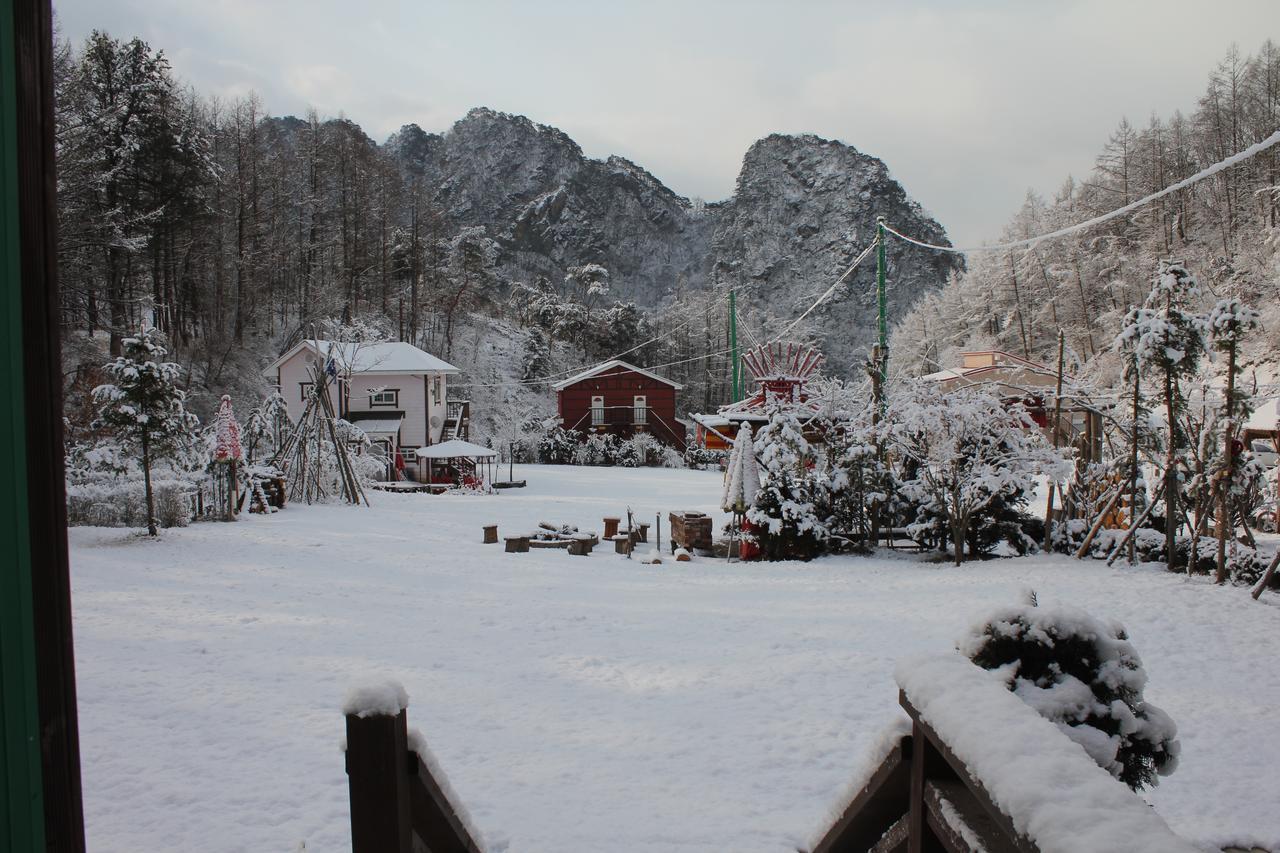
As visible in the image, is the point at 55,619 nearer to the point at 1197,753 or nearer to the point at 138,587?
the point at 1197,753

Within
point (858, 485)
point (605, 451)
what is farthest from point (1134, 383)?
point (605, 451)

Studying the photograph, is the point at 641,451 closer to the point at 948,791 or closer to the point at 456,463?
the point at 456,463

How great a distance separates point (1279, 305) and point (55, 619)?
2901 cm

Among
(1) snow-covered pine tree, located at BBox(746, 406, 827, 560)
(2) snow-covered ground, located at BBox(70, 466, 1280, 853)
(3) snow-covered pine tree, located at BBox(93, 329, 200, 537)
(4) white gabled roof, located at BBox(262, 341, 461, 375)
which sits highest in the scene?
(4) white gabled roof, located at BBox(262, 341, 461, 375)

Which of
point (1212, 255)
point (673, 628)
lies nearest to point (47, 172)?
point (673, 628)

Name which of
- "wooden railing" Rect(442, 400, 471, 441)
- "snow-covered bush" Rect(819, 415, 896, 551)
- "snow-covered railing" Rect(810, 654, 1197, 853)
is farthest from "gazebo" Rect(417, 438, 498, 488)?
"snow-covered railing" Rect(810, 654, 1197, 853)

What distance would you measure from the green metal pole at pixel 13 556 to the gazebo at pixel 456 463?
71.8 feet

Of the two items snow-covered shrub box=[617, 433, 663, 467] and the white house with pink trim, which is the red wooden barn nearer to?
snow-covered shrub box=[617, 433, 663, 467]

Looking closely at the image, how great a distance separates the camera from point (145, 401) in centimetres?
1096

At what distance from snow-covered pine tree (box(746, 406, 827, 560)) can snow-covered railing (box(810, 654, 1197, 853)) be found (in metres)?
10.5

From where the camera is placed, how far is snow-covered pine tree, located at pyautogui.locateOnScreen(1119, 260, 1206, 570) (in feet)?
30.6

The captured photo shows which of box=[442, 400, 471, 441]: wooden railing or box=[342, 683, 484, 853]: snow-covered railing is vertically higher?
box=[442, 400, 471, 441]: wooden railing

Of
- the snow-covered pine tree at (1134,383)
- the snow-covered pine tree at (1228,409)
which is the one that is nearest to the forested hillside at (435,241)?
the snow-covered pine tree at (1134,383)

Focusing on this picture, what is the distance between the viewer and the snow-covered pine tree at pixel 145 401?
10.8 m
